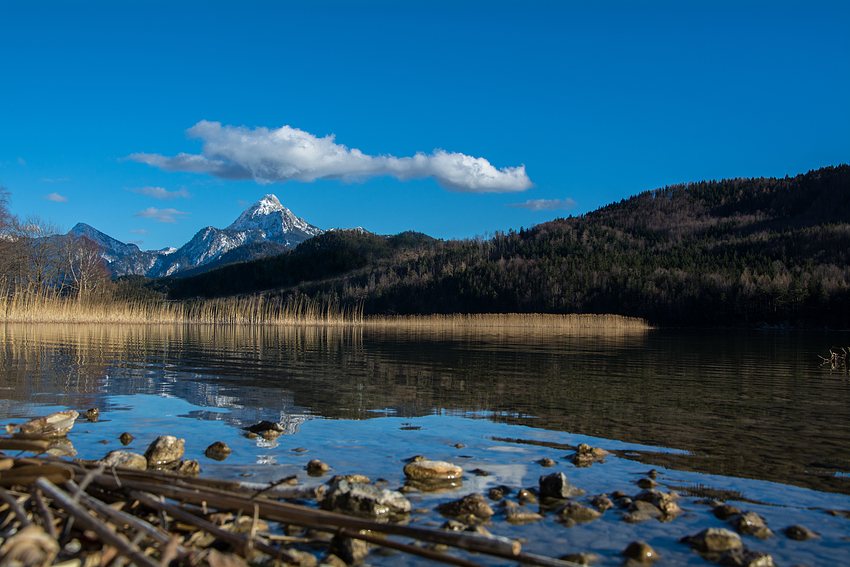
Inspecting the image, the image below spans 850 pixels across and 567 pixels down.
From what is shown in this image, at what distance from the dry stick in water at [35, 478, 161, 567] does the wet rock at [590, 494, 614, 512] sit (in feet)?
11.0

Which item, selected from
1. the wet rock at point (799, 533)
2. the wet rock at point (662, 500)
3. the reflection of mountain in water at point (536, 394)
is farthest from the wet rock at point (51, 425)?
the wet rock at point (799, 533)

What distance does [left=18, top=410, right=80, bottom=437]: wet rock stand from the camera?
616cm

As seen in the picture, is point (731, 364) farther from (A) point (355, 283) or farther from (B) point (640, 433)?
(A) point (355, 283)

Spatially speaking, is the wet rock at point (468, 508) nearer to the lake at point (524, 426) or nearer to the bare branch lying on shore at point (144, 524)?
the lake at point (524, 426)

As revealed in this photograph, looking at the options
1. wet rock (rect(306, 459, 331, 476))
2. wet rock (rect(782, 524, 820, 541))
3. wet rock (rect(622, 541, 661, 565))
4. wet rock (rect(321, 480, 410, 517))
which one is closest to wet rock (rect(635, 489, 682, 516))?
wet rock (rect(782, 524, 820, 541))

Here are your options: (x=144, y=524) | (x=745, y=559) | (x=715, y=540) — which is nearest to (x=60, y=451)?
(x=144, y=524)

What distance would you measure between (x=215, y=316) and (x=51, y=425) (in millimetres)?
47018

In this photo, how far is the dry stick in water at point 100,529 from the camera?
7.30ft

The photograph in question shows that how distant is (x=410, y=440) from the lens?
677 centimetres

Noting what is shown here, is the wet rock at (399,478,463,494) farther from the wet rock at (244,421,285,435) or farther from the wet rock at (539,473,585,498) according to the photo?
the wet rock at (244,421,285,435)

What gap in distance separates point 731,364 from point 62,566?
774 inches

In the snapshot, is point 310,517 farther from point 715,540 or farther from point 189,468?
point 189,468

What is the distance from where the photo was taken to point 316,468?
5.21 m

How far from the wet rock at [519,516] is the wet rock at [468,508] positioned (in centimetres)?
14
